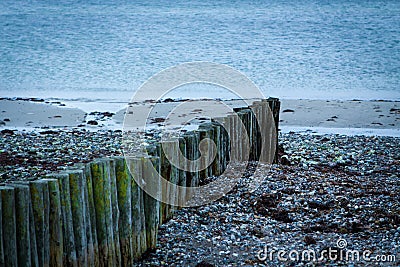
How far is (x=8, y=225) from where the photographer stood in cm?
371

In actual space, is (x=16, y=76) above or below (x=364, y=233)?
above

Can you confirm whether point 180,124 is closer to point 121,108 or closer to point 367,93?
point 121,108

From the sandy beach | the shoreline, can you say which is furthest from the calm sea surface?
the sandy beach

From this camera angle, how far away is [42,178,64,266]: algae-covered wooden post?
12.9ft

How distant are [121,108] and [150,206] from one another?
11.5 metres

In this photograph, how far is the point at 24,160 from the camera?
8344 mm

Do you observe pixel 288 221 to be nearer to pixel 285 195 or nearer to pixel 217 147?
pixel 285 195

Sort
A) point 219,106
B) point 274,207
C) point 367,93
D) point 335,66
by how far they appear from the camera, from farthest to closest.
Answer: point 335,66
point 367,93
point 219,106
point 274,207

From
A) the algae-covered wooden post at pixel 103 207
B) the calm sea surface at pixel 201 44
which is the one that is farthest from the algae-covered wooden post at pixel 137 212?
the calm sea surface at pixel 201 44

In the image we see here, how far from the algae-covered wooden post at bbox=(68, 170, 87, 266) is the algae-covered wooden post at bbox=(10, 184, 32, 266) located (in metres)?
0.40

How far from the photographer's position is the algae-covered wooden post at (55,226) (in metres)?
3.95

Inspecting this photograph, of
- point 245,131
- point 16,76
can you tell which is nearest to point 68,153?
point 245,131

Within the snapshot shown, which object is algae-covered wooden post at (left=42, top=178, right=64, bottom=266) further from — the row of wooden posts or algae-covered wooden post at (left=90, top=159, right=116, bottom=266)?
algae-covered wooden post at (left=90, top=159, right=116, bottom=266)

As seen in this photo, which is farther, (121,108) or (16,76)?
(16,76)
